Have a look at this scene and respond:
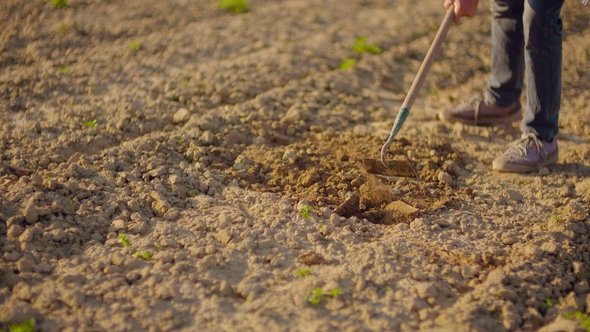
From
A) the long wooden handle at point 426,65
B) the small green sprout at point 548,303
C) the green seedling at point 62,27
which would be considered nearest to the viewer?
the small green sprout at point 548,303

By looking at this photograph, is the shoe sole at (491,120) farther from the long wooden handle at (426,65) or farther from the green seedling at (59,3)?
the green seedling at (59,3)

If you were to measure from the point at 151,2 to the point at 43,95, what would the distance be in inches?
97.4

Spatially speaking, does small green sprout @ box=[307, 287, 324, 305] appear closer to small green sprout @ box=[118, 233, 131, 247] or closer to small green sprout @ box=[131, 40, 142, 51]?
small green sprout @ box=[118, 233, 131, 247]

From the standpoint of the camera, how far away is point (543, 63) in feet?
11.7

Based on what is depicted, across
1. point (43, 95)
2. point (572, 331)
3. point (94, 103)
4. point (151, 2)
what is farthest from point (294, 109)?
point (151, 2)

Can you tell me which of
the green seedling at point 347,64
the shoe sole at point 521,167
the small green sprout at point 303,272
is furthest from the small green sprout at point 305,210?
the green seedling at point 347,64

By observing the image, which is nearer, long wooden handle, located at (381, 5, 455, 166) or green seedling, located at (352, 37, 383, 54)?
long wooden handle, located at (381, 5, 455, 166)

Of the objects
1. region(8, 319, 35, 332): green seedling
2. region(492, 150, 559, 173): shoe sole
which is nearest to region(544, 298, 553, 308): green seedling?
region(492, 150, 559, 173): shoe sole

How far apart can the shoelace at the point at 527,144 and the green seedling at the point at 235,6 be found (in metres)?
3.74

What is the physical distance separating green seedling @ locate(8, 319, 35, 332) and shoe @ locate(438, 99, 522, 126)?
3168 millimetres

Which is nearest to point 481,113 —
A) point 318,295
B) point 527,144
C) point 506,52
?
point 506,52

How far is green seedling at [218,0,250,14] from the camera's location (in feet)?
21.5

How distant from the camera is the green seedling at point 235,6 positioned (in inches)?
258

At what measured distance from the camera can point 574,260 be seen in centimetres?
298
